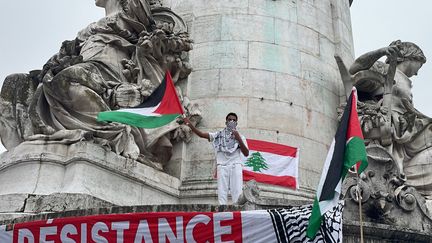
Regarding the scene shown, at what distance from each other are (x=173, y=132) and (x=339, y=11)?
6.82 m

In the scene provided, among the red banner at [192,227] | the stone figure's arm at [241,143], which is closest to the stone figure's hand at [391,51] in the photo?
the stone figure's arm at [241,143]

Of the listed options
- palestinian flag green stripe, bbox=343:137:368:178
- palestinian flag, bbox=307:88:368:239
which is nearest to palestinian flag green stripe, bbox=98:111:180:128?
palestinian flag, bbox=307:88:368:239

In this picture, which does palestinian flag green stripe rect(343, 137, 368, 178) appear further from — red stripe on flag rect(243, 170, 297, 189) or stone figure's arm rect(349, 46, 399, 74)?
stone figure's arm rect(349, 46, 399, 74)

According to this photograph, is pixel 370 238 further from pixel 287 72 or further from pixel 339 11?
pixel 339 11

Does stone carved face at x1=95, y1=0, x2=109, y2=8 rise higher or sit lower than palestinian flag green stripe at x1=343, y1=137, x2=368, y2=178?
Answer: higher

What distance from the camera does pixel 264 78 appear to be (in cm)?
1467

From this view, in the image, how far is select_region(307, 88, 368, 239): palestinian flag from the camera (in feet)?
27.0

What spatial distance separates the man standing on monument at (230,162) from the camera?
1045 cm

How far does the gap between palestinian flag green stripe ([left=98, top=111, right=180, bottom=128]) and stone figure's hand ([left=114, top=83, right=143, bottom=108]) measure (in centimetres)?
146

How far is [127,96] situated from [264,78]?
3491mm

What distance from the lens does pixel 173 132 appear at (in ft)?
45.0

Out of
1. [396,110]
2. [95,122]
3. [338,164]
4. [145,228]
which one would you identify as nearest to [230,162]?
[145,228]

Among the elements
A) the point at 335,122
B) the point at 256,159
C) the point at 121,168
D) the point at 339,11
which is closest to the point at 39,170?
the point at 121,168

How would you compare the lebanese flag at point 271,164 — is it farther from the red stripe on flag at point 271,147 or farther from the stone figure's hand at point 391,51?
the stone figure's hand at point 391,51
